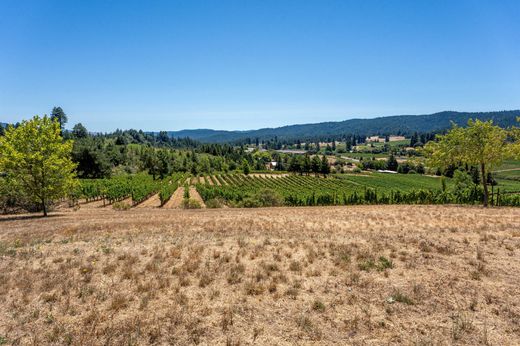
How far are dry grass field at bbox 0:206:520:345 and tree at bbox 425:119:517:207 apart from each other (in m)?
20.9

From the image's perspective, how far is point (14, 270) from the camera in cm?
1146

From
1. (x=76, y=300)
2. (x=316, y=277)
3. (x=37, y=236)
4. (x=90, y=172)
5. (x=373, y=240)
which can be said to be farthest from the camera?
(x=90, y=172)

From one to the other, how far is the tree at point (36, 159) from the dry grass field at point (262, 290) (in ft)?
49.1

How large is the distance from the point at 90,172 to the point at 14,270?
4677 inches

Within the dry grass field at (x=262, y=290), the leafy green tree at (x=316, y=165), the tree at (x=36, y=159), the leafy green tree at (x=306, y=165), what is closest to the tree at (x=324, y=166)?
the leafy green tree at (x=316, y=165)

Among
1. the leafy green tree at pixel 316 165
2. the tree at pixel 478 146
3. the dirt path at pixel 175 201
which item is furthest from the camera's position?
the leafy green tree at pixel 316 165

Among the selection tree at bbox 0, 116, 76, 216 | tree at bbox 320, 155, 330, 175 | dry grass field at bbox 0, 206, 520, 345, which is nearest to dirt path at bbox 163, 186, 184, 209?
tree at bbox 0, 116, 76, 216

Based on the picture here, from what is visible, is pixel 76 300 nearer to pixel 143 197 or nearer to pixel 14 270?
pixel 14 270

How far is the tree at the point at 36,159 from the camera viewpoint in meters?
27.8

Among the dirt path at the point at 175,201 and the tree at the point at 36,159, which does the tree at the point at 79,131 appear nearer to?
the dirt path at the point at 175,201

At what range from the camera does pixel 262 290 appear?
31.7 ft

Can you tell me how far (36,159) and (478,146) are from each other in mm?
45979

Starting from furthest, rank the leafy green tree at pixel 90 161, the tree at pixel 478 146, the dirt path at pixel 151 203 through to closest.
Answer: the leafy green tree at pixel 90 161
the dirt path at pixel 151 203
the tree at pixel 478 146

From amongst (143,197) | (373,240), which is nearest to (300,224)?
(373,240)
